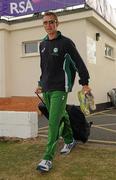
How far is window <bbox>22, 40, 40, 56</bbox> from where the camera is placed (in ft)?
49.8

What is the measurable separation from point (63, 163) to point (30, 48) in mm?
10089

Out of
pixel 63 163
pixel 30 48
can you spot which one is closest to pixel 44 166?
pixel 63 163

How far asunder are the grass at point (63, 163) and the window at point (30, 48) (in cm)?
836

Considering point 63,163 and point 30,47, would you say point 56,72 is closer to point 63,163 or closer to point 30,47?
point 63,163

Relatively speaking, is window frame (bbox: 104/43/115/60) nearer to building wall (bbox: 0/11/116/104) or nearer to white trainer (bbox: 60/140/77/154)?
building wall (bbox: 0/11/116/104)

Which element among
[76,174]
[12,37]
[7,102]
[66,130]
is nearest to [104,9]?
[12,37]

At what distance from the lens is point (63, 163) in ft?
19.0

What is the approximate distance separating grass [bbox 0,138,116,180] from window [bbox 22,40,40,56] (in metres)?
8.36

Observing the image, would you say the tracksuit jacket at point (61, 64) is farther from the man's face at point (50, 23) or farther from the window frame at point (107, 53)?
the window frame at point (107, 53)

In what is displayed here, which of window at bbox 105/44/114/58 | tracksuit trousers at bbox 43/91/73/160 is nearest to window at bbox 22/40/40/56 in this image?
window at bbox 105/44/114/58

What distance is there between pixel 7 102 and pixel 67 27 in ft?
12.5

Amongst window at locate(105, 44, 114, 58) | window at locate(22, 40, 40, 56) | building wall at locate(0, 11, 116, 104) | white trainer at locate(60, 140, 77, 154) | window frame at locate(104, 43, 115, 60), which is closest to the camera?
white trainer at locate(60, 140, 77, 154)

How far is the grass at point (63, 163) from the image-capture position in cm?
518

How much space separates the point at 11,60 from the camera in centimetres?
1568
